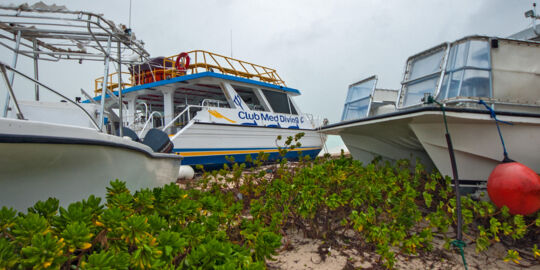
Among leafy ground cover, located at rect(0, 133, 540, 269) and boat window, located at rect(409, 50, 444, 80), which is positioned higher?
boat window, located at rect(409, 50, 444, 80)

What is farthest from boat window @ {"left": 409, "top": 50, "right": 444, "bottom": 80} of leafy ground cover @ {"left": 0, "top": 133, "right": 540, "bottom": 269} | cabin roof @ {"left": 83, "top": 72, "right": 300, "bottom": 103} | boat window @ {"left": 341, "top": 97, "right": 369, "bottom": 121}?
cabin roof @ {"left": 83, "top": 72, "right": 300, "bottom": 103}

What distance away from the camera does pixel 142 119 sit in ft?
34.6

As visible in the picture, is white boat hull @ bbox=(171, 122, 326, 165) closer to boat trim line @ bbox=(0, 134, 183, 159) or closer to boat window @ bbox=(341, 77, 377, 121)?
boat window @ bbox=(341, 77, 377, 121)

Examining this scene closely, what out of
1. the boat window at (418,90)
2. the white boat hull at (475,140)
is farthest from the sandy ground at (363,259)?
the boat window at (418,90)

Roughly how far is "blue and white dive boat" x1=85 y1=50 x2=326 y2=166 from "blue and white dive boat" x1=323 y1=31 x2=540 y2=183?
287 centimetres

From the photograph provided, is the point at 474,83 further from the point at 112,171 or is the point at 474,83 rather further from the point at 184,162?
the point at 184,162

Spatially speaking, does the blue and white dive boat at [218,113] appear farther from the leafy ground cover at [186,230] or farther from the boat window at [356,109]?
the leafy ground cover at [186,230]

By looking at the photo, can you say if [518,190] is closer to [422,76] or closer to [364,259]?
[364,259]

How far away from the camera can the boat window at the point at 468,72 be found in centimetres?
385

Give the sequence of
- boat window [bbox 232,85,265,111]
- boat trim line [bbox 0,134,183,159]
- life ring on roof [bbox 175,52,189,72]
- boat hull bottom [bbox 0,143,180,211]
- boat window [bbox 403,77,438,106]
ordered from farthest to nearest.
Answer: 1. boat window [bbox 232,85,265,111]
2. life ring on roof [bbox 175,52,189,72]
3. boat window [bbox 403,77,438,106]
4. boat hull bottom [bbox 0,143,180,211]
5. boat trim line [bbox 0,134,183,159]

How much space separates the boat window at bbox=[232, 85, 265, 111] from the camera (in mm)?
10692

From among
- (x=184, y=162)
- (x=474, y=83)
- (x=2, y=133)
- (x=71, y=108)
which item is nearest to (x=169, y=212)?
(x=2, y=133)

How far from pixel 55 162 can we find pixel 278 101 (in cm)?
918

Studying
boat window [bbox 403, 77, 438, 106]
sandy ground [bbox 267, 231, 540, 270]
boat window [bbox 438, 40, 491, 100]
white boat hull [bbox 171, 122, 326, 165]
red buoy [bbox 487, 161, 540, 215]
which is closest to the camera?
sandy ground [bbox 267, 231, 540, 270]
